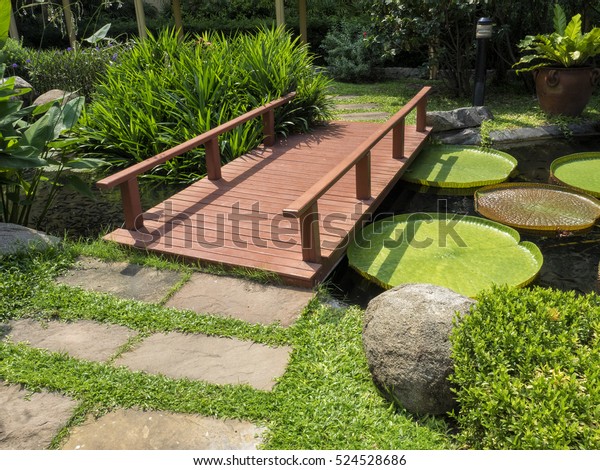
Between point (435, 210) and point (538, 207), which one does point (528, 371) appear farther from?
point (435, 210)

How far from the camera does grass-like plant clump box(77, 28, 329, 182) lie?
670 cm

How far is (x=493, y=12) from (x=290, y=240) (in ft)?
21.8

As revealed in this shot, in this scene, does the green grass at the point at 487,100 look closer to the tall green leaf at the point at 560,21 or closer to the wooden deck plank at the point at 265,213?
the tall green leaf at the point at 560,21

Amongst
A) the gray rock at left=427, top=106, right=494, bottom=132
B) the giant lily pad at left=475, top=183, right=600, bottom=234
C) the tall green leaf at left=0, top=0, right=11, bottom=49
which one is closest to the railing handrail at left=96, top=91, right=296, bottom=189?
the tall green leaf at left=0, top=0, right=11, bottom=49

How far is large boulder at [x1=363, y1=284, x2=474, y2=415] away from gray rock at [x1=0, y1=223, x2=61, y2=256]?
2669 millimetres

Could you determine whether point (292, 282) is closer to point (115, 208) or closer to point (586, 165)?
point (115, 208)

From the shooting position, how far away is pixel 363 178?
199 inches

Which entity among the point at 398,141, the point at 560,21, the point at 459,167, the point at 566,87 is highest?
the point at 560,21

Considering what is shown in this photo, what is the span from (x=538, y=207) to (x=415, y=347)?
308 centimetres

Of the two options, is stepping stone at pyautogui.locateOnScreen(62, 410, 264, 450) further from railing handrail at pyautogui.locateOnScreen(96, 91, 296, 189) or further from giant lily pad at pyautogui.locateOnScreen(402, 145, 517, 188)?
giant lily pad at pyautogui.locateOnScreen(402, 145, 517, 188)

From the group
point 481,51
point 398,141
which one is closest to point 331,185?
point 398,141

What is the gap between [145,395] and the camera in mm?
2840
